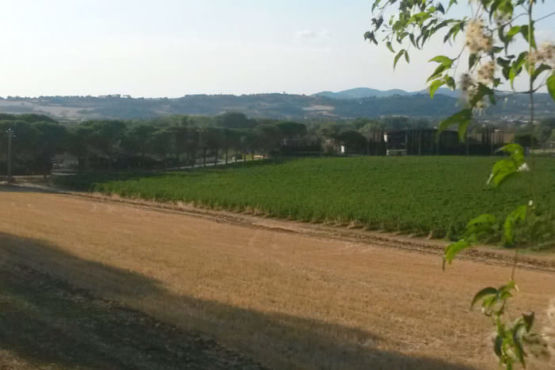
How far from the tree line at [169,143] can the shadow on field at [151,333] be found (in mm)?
58538

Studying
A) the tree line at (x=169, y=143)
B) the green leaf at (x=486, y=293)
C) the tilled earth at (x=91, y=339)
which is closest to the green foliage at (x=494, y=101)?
the green leaf at (x=486, y=293)

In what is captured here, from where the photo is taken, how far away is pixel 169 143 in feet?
309

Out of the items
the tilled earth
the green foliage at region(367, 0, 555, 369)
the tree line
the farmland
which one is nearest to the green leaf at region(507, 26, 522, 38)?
the green foliage at region(367, 0, 555, 369)

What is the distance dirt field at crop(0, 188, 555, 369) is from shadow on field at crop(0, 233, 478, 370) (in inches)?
1.0

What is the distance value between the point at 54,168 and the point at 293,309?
8139 cm

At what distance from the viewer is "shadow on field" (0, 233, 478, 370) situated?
9562 millimetres

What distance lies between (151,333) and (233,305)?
3204 millimetres

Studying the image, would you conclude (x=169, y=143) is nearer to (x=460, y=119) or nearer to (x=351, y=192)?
(x=351, y=192)

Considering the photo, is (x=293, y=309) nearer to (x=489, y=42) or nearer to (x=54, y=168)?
(x=489, y=42)

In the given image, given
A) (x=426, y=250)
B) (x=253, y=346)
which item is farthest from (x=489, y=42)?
(x=426, y=250)

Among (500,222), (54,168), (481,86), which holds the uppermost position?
(481,86)

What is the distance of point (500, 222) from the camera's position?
108 inches

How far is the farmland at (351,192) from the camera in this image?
37312 millimetres

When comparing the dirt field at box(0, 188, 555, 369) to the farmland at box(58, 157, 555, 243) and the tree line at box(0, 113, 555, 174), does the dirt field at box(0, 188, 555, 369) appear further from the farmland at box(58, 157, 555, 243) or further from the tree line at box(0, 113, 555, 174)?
the tree line at box(0, 113, 555, 174)
